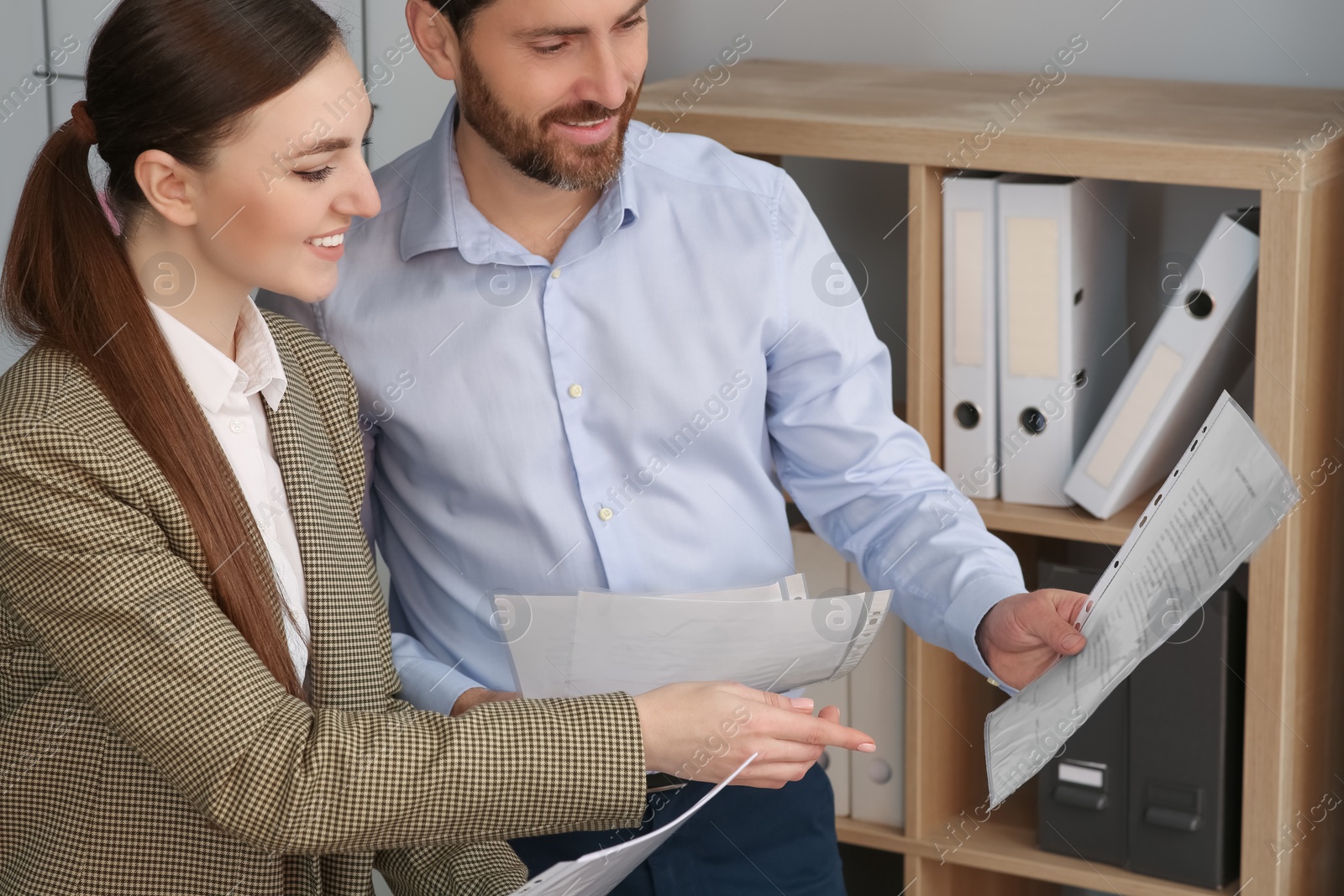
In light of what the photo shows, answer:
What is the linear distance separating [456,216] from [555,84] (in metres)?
0.17

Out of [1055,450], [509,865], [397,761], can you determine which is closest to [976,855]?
[1055,450]

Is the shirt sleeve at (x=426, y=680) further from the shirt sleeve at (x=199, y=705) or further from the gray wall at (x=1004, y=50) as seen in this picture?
the gray wall at (x=1004, y=50)

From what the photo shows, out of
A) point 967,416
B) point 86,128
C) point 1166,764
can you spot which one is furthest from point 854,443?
point 86,128

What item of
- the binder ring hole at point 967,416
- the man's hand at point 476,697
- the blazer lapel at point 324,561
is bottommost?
the man's hand at point 476,697

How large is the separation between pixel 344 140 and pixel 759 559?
66 centimetres

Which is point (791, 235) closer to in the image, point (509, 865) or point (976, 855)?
point (509, 865)

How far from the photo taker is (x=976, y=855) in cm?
202

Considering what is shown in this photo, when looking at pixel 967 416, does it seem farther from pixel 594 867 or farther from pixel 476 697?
pixel 594 867

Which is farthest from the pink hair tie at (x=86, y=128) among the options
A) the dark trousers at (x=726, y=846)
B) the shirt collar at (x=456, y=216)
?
the dark trousers at (x=726, y=846)

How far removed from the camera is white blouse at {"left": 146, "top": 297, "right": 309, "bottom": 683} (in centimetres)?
117

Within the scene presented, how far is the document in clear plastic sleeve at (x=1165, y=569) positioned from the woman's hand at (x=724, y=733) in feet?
0.49

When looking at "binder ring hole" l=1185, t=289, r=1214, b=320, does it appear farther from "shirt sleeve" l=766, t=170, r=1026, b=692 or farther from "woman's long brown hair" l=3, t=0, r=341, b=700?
"woman's long brown hair" l=3, t=0, r=341, b=700

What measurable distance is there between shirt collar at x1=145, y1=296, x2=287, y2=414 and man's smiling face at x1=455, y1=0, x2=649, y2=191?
33 cm

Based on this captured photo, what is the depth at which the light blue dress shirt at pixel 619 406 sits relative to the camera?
1446 mm
